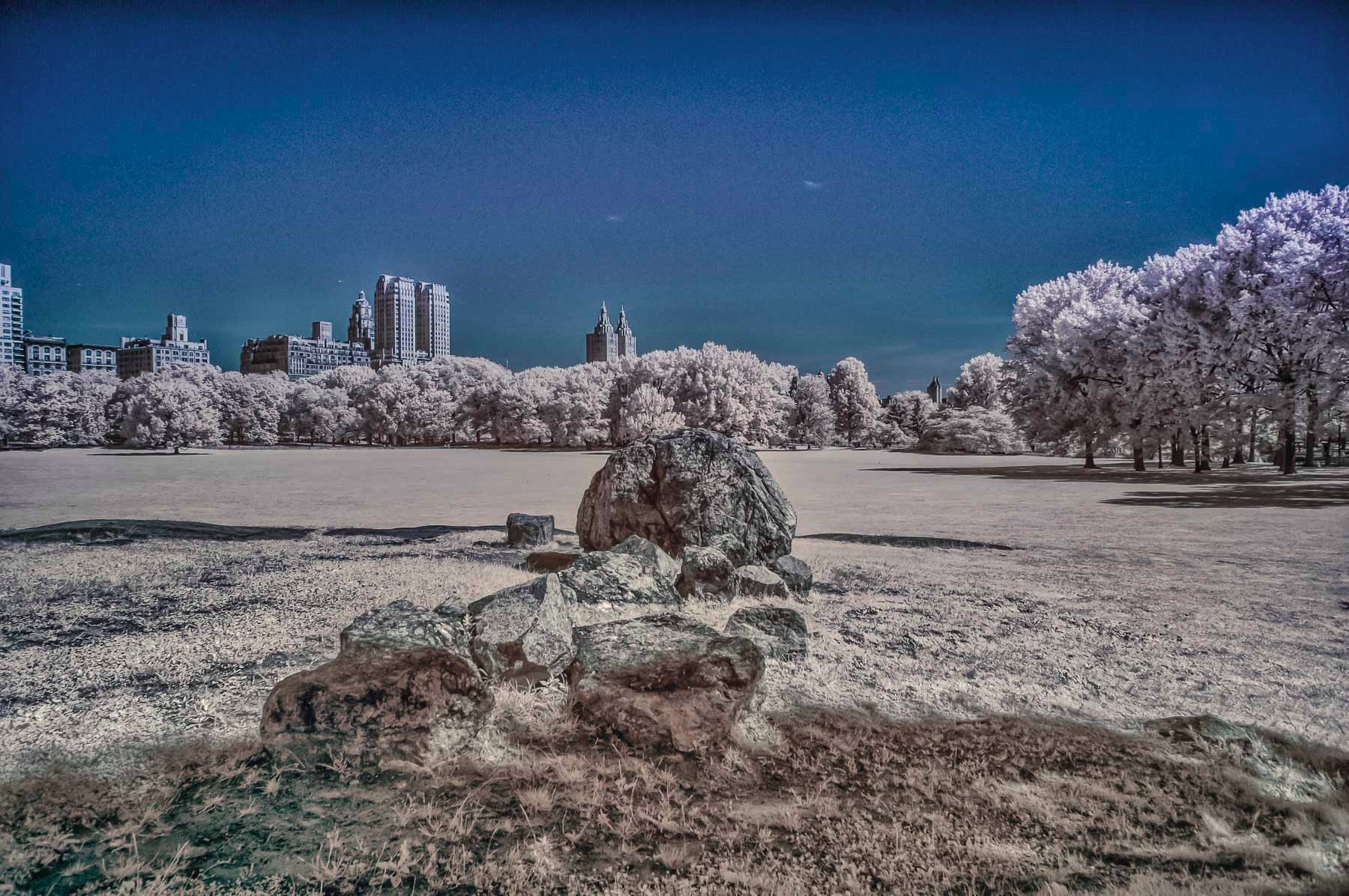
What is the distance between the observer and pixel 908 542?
1020cm

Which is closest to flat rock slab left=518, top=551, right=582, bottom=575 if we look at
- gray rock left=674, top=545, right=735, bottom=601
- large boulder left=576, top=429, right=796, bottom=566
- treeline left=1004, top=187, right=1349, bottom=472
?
large boulder left=576, top=429, right=796, bottom=566

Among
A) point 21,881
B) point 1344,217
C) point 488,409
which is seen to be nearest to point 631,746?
point 21,881

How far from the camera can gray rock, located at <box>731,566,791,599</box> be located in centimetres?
695

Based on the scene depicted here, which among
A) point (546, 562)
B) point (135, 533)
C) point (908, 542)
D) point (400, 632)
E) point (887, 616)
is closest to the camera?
point (400, 632)

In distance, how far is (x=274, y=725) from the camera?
363 cm

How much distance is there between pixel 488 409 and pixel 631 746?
74.2 meters

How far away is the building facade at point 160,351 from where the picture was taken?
251 feet

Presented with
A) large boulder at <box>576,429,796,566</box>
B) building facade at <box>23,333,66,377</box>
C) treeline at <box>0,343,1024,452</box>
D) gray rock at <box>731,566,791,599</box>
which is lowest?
gray rock at <box>731,566,791,599</box>

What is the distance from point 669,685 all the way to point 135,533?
9.84m

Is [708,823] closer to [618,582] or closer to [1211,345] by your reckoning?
[618,582]

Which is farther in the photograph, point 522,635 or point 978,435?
point 978,435

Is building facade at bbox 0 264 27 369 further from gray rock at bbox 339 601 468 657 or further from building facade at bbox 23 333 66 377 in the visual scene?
gray rock at bbox 339 601 468 657

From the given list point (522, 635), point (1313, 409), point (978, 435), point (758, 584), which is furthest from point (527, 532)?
point (978, 435)

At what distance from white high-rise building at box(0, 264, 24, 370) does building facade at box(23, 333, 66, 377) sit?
1455 cm
